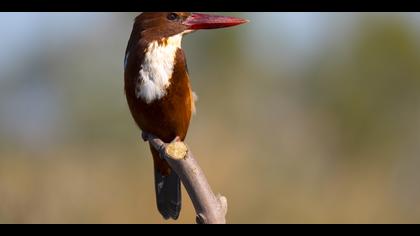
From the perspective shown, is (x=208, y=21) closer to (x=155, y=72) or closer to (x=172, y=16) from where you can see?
(x=172, y=16)

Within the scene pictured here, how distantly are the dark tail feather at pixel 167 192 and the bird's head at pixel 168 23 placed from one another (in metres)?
0.52

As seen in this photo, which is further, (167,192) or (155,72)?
(167,192)

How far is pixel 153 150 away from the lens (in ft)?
15.4

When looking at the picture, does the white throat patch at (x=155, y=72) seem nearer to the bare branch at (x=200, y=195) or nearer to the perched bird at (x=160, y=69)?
the perched bird at (x=160, y=69)

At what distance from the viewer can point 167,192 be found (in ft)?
15.6

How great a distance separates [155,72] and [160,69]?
3cm

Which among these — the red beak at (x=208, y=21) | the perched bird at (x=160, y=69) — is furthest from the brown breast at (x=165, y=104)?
the red beak at (x=208, y=21)

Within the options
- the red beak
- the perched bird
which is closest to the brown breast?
the perched bird

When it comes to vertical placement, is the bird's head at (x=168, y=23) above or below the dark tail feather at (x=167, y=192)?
above

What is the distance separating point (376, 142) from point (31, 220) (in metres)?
6.46

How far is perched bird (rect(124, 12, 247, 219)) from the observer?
4.46 metres

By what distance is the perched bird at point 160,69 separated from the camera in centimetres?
446

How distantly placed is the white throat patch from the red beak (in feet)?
0.46

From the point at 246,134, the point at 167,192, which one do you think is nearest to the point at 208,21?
the point at 167,192
